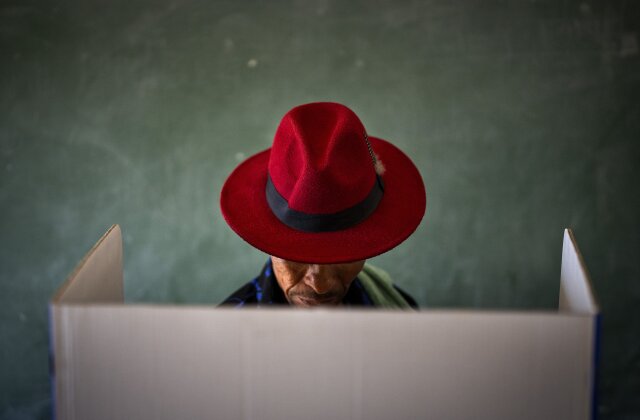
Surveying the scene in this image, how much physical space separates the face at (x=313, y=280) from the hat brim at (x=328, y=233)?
111 mm

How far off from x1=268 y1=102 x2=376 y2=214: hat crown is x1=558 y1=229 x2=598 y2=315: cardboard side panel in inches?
13.7

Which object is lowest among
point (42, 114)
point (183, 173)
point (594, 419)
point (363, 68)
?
point (594, 419)

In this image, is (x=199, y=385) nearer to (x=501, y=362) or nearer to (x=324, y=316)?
(x=324, y=316)

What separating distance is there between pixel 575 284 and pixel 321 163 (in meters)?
0.46

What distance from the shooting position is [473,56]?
190cm

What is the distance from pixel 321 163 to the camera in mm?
1076

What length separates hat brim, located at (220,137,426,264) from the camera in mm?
1069

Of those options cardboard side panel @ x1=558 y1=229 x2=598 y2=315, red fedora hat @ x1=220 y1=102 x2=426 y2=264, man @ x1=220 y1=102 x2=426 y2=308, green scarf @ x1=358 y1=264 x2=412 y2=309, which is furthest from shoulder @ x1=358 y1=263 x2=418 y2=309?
cardboard side panel @ x1=558 y1=229 x2=598 y2=315

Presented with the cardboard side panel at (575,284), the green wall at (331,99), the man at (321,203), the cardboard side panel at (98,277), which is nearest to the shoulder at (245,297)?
the man at (321,203)

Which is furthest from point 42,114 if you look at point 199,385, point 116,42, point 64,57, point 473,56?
point 199,385

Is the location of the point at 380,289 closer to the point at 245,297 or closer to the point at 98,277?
the point at 245,297

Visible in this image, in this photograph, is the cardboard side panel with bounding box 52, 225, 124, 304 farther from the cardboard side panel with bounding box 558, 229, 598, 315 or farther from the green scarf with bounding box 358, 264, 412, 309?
the green scarf with bounding box 358, 264, 412, 309

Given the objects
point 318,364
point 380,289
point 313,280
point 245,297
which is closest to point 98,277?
point 318,364

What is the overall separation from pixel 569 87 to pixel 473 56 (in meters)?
0.27
